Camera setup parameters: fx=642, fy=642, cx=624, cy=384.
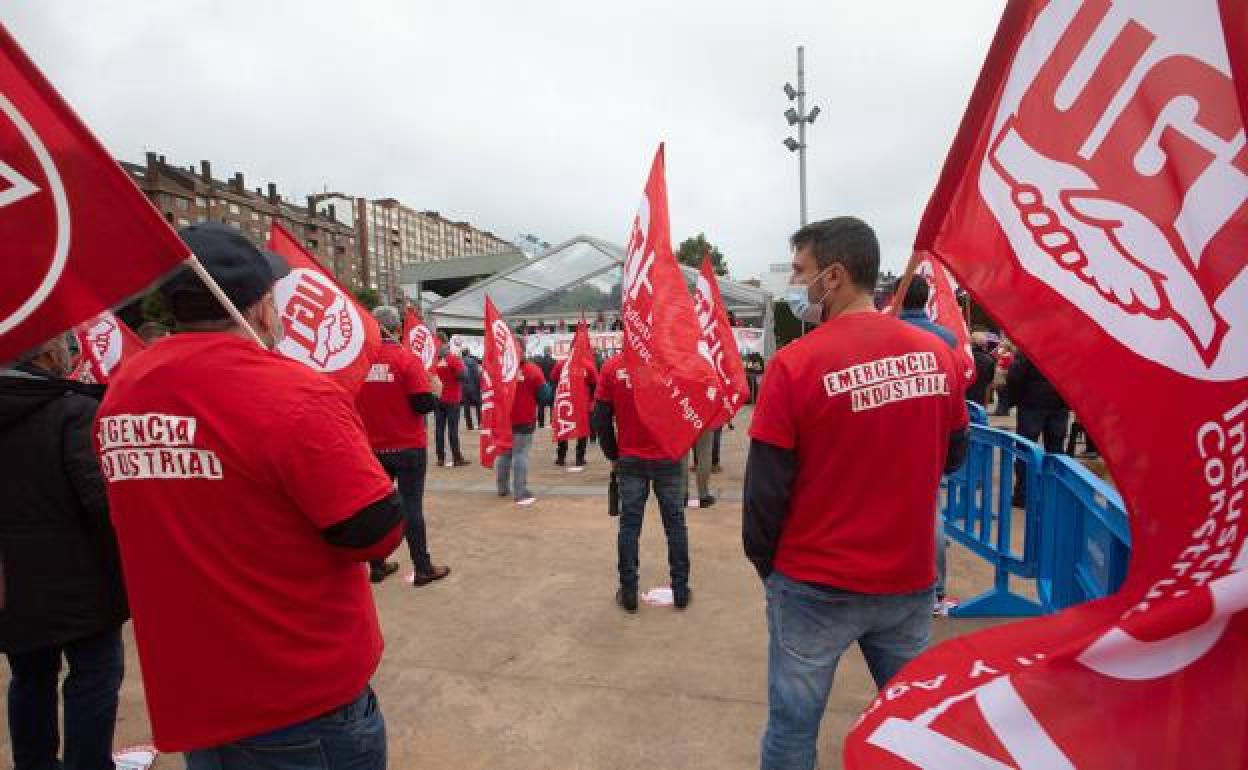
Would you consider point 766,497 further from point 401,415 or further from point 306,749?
point 401,415

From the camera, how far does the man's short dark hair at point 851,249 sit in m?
1.95

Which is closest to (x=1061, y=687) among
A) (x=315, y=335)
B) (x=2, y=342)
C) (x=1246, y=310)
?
(x=1246, y=310)

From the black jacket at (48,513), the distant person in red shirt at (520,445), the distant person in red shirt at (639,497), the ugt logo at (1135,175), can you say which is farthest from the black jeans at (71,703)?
the distant person in red shirt at (520,445)

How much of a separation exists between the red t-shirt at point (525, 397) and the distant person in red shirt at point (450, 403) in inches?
86.1

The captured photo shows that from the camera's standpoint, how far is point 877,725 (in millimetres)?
1154

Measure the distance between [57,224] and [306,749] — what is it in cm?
132

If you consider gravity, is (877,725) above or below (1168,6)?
below

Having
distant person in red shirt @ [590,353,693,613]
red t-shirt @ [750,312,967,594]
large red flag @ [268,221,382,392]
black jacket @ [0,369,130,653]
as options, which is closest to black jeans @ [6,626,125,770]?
black jacket @ [0,369,130,653]

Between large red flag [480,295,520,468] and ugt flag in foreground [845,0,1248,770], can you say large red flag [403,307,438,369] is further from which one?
ugt flag in foreground [845,0,1248,770]

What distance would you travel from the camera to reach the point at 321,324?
3.81 meters

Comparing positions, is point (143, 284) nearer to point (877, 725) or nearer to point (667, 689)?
point (877, 725)

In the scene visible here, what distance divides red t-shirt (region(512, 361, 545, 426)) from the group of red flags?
19.6 feet

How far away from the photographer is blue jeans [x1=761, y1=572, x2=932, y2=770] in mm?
1913

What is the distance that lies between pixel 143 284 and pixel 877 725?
1.79 m
